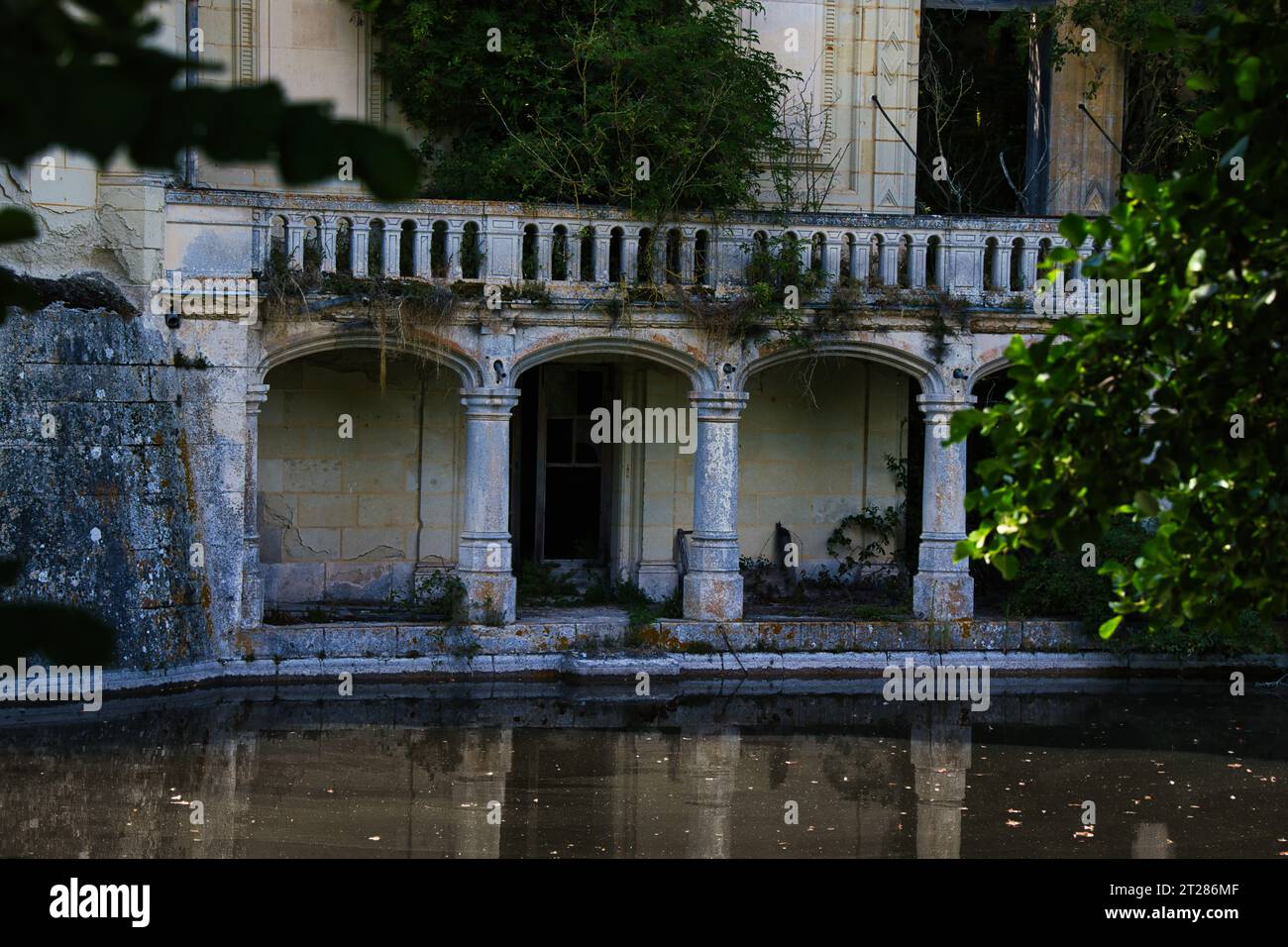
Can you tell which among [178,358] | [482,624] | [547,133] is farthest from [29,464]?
[547,133]

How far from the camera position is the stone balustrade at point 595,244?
13258mm

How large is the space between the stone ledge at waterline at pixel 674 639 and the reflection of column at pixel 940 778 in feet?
3.25

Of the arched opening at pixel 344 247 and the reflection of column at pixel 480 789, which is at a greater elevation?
the arched opening at pixel 344 247

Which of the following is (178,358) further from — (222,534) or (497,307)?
(497,307)

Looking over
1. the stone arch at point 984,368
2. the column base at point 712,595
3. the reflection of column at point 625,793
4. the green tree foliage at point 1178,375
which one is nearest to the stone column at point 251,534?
the reflection of column at point 625,793

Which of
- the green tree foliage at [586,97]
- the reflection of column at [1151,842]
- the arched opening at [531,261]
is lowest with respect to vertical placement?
the reflection of column at [1151,842]

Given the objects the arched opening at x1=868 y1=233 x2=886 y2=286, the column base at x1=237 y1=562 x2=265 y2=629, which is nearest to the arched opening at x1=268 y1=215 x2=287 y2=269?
the column base at x1=237 y1=562 x2=265 y2=629

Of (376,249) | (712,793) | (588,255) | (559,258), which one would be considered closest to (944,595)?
(588,255)

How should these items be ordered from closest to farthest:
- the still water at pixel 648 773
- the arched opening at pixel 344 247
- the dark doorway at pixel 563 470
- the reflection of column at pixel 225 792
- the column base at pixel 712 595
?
the reflection of column at pixel 225 792 < the still water at pixel 648 773 < the arched opening at pixel 344 247 < the column base at pixel 712 595 < the dark doorway at pixel 563 470

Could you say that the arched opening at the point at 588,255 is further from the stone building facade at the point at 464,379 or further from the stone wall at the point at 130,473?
the stone wall at the point at 130,473

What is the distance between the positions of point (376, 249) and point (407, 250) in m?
0.39

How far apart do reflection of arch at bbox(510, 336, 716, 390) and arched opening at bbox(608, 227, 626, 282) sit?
0.56 meters

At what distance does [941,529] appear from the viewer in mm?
14844

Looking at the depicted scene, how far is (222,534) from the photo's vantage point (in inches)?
516
